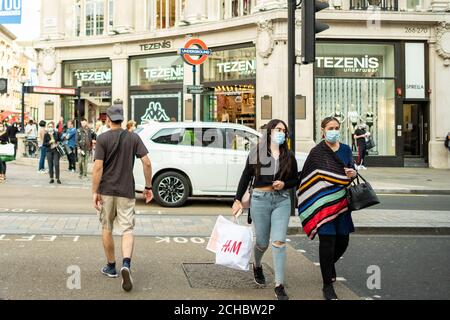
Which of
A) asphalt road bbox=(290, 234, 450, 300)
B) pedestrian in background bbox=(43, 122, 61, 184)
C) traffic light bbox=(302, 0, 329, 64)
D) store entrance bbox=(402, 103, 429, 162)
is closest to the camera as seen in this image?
asphalt road bbox=(290, 234, 450, 300)

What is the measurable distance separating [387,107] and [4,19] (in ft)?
58.6

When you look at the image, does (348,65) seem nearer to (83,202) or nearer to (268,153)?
(83,202)

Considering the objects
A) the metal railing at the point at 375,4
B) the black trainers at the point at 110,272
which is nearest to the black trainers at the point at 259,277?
the black trainers at the point at 110,272

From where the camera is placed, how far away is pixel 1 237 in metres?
8.02

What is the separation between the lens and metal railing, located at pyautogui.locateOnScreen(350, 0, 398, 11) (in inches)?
913

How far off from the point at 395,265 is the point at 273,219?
7.39ft

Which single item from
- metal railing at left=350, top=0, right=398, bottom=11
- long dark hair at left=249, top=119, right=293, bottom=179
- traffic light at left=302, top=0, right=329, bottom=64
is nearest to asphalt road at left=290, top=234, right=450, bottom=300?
long dark hair at left=249, top=119, right=293, bottom=179

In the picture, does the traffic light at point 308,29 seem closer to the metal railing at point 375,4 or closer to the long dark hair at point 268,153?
the long dark hair at point 268,153

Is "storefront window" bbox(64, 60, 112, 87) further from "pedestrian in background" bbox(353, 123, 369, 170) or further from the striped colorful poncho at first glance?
the striped colorful poncho

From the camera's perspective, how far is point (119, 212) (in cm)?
580

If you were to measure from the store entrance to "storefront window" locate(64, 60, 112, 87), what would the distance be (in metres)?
14.7

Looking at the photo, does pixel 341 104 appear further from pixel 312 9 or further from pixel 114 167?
pixel 114 167

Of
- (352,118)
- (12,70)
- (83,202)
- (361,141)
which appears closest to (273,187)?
(83,202)

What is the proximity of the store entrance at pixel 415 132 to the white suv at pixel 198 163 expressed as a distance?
13156 millimetres
